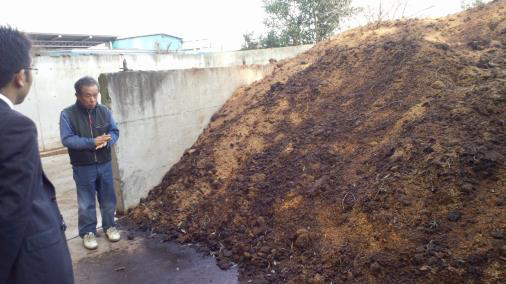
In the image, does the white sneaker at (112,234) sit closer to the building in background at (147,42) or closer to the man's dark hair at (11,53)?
the man's dark hair at (11,53)

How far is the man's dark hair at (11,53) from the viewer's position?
5.47 ft

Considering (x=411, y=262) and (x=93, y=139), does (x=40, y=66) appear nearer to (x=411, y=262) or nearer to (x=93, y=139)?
(x=93, y=139)

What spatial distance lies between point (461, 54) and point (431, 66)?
61 centimetres

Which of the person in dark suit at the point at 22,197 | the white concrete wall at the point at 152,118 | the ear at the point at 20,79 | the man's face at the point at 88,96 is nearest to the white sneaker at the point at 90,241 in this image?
the white concrete wall at the point at 152,118

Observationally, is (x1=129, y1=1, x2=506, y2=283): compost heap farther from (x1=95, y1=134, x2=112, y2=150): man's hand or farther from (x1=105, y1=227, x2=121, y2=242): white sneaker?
(x1=95, y1=134, x2=112, y2=150): man's hand

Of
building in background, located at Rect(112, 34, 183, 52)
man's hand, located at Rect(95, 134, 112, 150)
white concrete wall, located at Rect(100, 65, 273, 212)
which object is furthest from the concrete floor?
building in background, located at Rect(112, 34, 183, 52)

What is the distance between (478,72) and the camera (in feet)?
15.7

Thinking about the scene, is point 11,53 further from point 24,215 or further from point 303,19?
point 303,19

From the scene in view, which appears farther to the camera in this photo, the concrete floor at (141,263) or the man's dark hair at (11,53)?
the concrete floor at (141,263)

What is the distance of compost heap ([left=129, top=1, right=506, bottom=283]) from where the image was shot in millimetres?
3094

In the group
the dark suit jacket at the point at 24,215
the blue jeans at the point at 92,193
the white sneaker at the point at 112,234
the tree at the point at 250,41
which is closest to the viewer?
the dark suit jacket at the point at 24,215

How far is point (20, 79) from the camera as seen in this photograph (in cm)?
174

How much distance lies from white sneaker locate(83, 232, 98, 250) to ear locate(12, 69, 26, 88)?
288cm

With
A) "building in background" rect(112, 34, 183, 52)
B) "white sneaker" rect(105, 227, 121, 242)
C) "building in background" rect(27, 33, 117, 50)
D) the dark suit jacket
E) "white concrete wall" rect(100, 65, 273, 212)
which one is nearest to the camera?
the dark suit jacket
